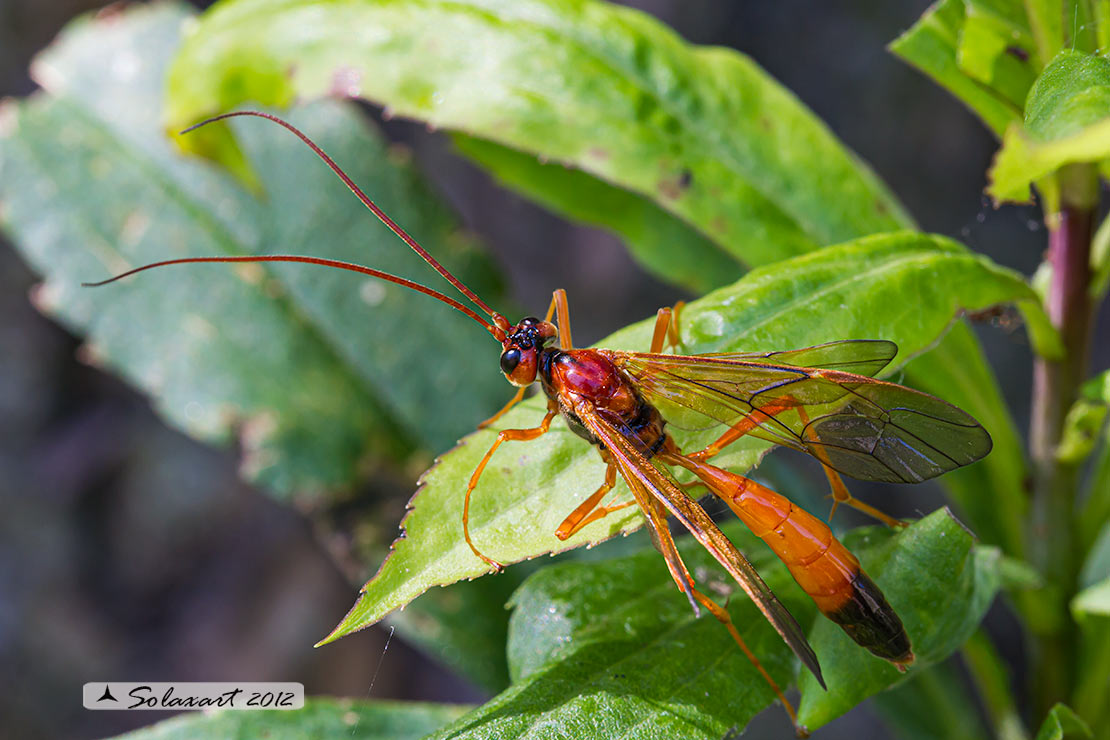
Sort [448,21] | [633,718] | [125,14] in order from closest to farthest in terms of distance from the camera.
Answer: [633,718], [448,21], [125,14]

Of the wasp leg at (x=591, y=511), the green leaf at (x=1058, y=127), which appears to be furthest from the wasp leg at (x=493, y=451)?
the green leaf at (x=1058, y=127)

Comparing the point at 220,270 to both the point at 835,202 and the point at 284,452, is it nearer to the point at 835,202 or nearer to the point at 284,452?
the point at 284,452

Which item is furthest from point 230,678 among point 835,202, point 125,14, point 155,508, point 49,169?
point 835,202

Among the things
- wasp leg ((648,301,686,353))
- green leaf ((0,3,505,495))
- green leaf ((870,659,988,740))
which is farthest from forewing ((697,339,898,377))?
green leaf ((0,3,505,495))

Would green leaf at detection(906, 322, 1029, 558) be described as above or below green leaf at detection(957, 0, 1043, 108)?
below

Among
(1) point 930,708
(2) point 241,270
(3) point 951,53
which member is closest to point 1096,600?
(1) point 930,708

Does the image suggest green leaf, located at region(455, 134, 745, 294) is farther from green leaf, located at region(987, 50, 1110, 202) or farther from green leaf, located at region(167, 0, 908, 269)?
green leaf, located at region(987, 50, 1110, 202)
